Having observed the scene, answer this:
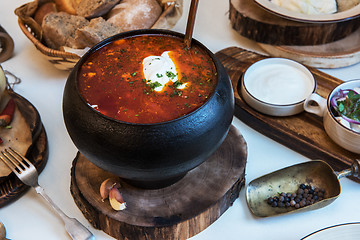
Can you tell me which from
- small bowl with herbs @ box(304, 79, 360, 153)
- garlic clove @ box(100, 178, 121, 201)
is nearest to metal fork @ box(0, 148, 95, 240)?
garlic clove @ box(100, 178, 121, 201)

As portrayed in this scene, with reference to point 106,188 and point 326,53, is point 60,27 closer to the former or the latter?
point 106,188

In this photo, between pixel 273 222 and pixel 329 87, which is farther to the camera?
pixel 329 87

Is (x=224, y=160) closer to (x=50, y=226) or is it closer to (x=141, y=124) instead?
(x=141, y=124)

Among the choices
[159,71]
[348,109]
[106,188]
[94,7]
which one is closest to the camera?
[159,71]

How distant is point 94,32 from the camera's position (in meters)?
1.86

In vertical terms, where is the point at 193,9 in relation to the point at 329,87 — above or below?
above

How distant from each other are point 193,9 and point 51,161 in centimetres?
82

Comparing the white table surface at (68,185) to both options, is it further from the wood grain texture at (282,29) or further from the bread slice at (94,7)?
the bread slice at (94,7)

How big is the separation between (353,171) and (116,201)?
2.74ft

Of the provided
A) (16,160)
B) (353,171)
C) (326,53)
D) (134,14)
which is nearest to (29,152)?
(16,160)

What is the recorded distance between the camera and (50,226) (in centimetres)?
151

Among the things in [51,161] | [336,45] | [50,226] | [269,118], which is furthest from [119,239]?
[336,45]

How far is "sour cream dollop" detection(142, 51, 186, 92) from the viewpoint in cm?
132

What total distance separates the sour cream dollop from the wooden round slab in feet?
1.28
